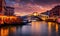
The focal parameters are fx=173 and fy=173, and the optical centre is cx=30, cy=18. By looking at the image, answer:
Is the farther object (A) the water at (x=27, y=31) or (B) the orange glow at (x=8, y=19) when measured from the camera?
(B) the orange glow at (x=8, y=19)

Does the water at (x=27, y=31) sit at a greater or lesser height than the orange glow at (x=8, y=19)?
lesser

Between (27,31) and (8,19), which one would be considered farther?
(8,19)

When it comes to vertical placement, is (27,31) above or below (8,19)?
below

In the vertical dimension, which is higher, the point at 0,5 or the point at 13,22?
the point at 0,5

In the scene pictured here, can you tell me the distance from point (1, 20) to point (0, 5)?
3957mm

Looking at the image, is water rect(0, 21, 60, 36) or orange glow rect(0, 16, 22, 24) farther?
orange glow rect(0, 16, 22, 24)

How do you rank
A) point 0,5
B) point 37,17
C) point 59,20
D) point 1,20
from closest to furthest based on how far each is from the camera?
point 1,20 → point 0,5 → point 59,20 → point 37,17

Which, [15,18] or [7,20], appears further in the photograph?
[15,18]

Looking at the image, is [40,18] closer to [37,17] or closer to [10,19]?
[37,17]

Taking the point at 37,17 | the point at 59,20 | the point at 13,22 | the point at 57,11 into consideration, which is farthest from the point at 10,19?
the point at 37,17

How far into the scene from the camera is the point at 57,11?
22.2 m

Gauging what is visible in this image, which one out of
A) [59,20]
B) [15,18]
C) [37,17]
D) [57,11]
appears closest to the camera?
[15,18]

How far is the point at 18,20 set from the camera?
15.5 meters

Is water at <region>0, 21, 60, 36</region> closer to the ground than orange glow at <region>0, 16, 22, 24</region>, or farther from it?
closer to the ground
